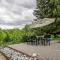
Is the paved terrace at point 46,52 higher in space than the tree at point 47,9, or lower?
lower

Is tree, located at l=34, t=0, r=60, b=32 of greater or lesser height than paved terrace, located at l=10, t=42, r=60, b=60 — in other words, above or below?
above

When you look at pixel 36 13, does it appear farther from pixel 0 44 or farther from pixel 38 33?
pixel 0 44

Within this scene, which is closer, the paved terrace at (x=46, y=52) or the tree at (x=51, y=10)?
the paved terrace at (x=46, y=52)

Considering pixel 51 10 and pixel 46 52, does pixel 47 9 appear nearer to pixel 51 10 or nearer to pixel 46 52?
pixel 51 10

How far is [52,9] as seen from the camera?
26609 mm

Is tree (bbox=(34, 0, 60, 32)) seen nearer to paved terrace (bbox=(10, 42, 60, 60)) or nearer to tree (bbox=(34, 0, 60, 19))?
tree (bbox=(34, 0, 60, 19))

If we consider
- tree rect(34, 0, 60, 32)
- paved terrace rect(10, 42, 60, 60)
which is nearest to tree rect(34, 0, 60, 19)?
tree rect(34, 0, 60, 32)

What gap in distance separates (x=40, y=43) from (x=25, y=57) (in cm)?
678

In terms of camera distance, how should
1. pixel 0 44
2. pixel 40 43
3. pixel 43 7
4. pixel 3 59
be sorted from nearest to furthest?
1. pixel 3 59
2. pixel 40 43
3. pixel 0 44
4. pixel 43 7

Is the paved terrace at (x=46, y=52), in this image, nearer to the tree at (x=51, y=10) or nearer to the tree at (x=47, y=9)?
the tree at (x=51, y=10)

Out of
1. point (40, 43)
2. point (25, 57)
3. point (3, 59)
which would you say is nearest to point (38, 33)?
Result: point (40, 43)

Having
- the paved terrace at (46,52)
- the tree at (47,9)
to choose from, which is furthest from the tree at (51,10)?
the paved terrace at (46,52)

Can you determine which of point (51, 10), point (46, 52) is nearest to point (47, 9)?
point (51, 10)

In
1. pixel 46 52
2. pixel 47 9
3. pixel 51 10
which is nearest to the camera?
pixel 46 52
